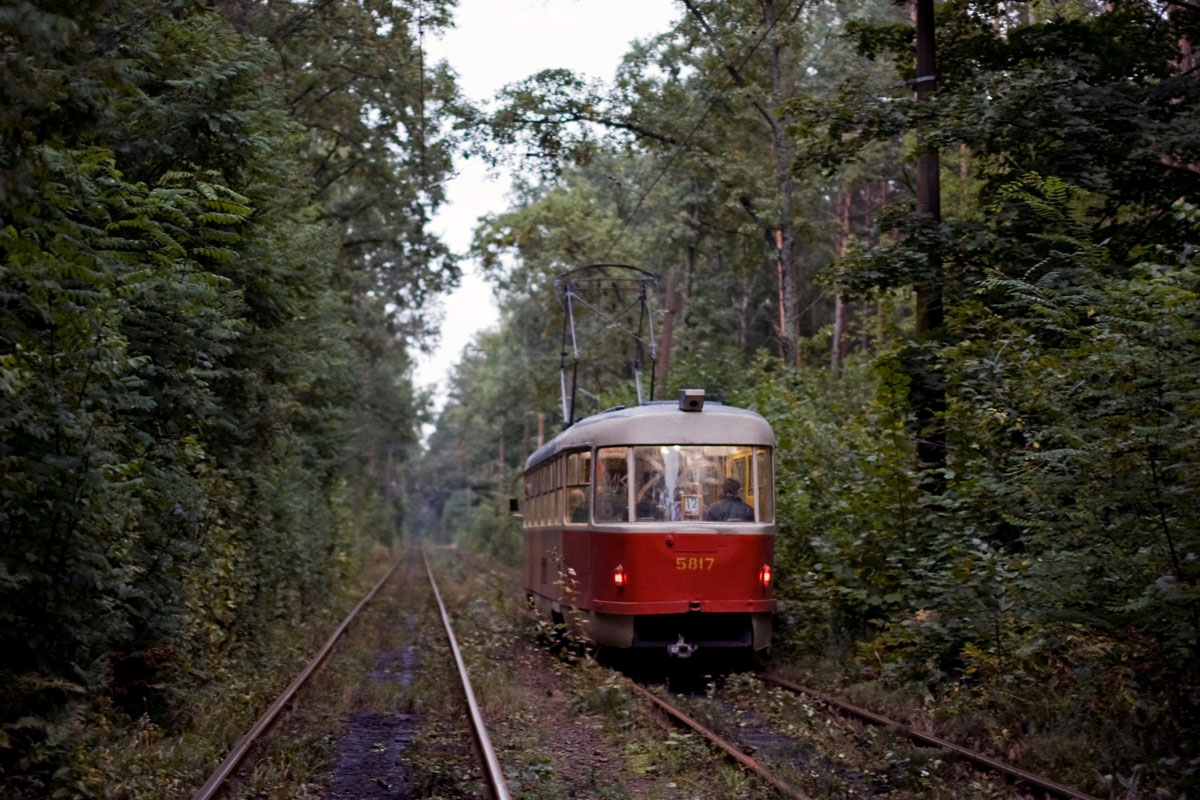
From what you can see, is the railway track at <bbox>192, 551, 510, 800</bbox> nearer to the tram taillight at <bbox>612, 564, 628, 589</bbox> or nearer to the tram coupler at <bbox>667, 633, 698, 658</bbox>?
the tram taillight at <bbox>612, 564, 628, 589</bbox>

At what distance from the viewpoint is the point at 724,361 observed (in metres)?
26.8

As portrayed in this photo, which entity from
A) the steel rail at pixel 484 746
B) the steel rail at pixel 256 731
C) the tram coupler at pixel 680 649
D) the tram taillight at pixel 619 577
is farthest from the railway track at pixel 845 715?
the steel rail at pixel 256 731

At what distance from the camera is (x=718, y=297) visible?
39438 millimetres

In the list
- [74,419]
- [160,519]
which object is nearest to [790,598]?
[160,519]

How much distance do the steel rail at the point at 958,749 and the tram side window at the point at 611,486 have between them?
257 cm

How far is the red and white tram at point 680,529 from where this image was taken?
41.8 ft

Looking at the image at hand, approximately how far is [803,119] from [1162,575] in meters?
8.31

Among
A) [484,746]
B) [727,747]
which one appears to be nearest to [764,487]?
[727,747]

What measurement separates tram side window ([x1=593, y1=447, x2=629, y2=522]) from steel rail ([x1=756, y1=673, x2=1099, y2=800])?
8.45ft

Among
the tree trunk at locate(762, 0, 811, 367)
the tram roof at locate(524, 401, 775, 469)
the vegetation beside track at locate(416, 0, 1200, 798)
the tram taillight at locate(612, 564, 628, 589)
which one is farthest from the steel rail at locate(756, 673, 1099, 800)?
the tree trunk at locate(762, 0, 811, 367)

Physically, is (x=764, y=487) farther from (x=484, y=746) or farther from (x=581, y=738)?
(x=484, y=746)

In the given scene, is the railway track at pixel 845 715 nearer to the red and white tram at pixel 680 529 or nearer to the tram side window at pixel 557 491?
the red and white tram at pixel 680 529

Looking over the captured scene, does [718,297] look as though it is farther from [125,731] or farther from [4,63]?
[4,63]

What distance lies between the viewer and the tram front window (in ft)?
42.5
